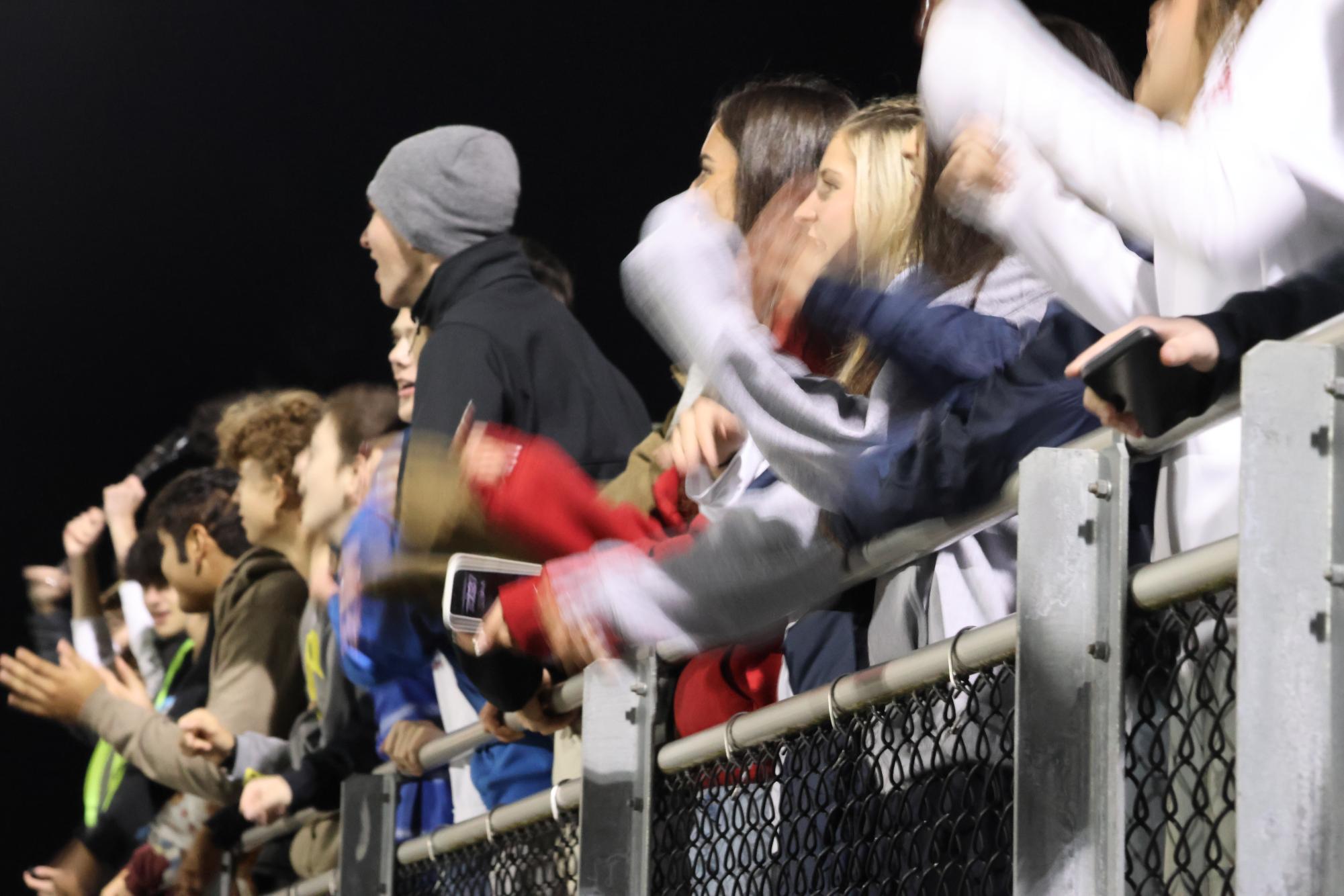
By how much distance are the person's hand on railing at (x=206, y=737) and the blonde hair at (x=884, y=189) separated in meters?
1.84

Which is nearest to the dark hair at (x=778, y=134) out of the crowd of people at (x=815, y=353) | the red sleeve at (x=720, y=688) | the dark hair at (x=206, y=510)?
the crowd of people at (x=815, y=353)

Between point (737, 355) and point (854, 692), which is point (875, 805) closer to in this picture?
point (854, 692)

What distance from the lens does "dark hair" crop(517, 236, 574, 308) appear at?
9.67 feet

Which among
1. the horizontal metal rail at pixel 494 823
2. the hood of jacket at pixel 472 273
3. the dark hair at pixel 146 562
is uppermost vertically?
the dark hair at pixel 146 562

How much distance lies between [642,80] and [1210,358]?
11.7ft

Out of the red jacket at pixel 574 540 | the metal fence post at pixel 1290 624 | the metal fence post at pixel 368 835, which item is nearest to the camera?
the metal fence post at pixel 1290 624

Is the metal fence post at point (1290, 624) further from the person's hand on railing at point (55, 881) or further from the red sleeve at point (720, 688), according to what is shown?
the person's hand on railing at point (55, 881)

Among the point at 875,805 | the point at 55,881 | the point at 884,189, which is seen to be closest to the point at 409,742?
the point at 884,189

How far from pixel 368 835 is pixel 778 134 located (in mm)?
1139

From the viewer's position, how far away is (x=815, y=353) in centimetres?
158

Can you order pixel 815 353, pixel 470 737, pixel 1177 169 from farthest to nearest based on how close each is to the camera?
pixel 470 737
pixel 815 353
pixel 1177 169

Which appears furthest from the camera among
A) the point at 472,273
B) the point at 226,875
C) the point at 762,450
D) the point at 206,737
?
the point at 226,875

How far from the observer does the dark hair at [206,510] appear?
4.23 meters

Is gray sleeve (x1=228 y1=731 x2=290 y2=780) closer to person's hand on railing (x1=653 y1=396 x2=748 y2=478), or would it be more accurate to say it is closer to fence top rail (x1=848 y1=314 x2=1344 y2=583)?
person's hand on railing (x1=653 y1=396 x2=748 y2=478)
